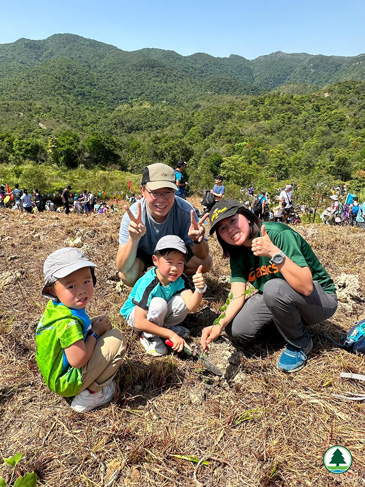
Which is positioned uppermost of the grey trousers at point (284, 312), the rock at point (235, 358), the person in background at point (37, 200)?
the grey trousers at point (284, 312)

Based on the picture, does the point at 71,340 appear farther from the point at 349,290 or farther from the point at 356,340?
the point at 349,290

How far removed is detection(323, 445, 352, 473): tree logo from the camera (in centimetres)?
129

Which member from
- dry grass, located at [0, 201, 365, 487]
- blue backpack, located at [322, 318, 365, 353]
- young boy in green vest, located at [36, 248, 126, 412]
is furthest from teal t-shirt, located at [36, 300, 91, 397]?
blue backpack, located at [322, 318, 365, 353]

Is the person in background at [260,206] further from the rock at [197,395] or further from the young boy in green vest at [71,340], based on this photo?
the young boy in green vest at [71,340]

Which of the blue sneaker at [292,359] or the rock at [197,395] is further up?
the blue sneaker at [292,359]

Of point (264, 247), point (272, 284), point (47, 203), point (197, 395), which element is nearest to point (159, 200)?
point (264, 247)

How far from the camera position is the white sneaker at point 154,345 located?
2.01m

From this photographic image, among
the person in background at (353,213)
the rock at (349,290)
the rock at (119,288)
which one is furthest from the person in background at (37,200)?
the rock at (349,290)

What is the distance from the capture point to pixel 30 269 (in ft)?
10.9

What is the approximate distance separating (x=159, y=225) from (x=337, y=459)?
1.84 meters

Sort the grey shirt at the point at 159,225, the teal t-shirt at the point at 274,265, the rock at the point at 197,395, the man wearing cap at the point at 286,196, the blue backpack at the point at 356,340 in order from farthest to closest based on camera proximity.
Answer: the man wearing cap at the point at 286,196, the grey shirt at the point at 159,225, the blue backpack at the point at 356,340, the teal t-shirt at the point at 274,265, the rock at the point at 197,395

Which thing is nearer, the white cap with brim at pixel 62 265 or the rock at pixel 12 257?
the white cap with brim at pixel 62 265

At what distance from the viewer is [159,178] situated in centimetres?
212

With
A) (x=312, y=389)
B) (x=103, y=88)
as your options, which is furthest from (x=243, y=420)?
(x=103, y=88)
